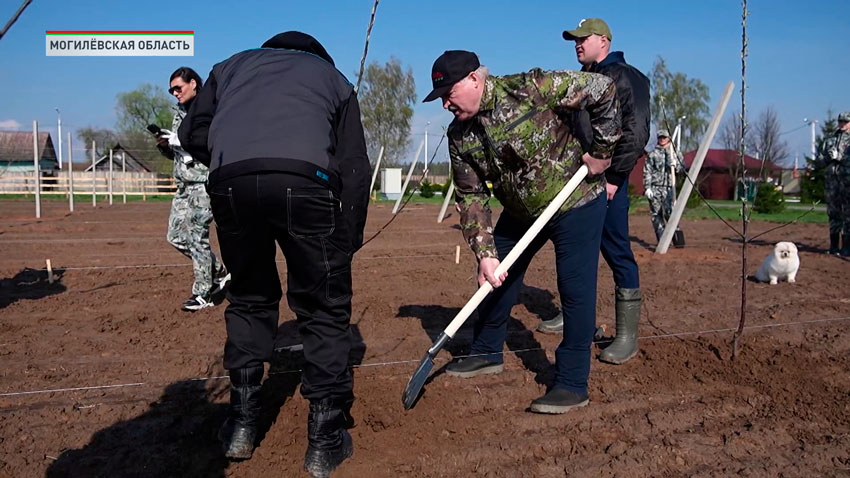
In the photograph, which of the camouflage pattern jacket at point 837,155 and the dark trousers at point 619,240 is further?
the camouflage pattern jacket at point 837,155

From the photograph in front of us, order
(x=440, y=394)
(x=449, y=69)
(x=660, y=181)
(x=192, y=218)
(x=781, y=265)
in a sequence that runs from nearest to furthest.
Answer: (x=449, y=69), (x=440, y=394), (x=192, y=218), (x=781, y=265), (x=660, y=181)

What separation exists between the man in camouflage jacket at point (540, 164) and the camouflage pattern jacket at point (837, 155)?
8.53m

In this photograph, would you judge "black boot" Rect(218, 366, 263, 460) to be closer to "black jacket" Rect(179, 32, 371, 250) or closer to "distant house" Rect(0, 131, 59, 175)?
"black jacket" Rect(179, 32, 371, 250)

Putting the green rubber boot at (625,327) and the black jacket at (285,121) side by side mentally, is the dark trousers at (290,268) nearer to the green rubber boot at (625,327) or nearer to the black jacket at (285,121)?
the black jacket at (285,121)

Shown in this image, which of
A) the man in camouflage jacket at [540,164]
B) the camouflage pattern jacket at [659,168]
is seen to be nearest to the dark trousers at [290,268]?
the man in camouflage jacket at [540,164]

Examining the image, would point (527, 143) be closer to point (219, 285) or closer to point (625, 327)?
point (625, 327)

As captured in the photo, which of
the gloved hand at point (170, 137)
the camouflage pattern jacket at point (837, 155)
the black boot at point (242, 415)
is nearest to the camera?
the black boot at point (242, 415)

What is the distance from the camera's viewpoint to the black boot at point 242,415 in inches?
109

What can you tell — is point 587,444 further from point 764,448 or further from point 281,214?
point 281,214

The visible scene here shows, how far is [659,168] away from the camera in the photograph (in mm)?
11266

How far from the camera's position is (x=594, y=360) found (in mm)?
4191

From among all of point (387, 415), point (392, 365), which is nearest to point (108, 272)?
point (392, 365)

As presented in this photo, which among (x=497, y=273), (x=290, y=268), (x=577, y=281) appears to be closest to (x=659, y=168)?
(x=577, y=281)

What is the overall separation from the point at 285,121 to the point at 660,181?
9.57m
